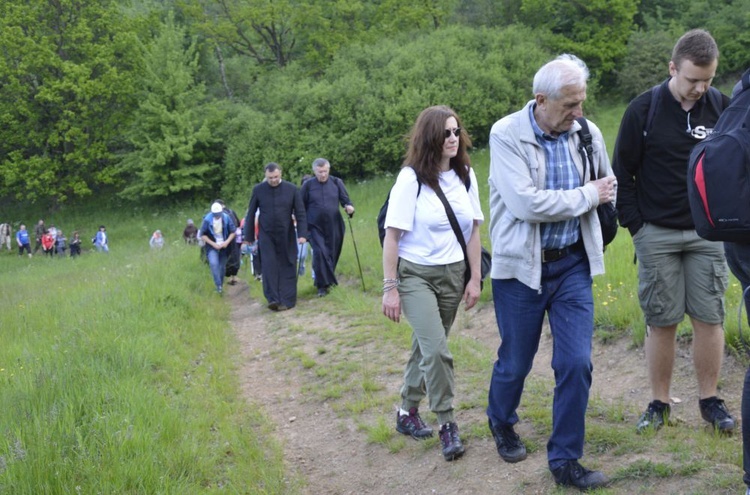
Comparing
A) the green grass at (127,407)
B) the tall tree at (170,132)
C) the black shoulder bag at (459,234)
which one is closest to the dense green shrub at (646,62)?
the tall tree at (170,132)

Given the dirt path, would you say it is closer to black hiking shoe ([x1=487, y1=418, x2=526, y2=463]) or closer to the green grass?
black hiking shoe ([x1=487, y1=418, x2=526, y2=463])

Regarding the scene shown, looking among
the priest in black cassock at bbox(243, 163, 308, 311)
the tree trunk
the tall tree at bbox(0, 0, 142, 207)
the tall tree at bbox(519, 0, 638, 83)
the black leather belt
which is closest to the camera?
the black leather belt

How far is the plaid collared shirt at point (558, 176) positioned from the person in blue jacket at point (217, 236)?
9804mm

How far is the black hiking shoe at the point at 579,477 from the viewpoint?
13.3ft

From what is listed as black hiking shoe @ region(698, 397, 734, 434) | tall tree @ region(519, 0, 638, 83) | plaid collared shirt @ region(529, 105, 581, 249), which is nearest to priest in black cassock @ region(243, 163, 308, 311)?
black hiking shoe @ region(698, 397, 734, 434)

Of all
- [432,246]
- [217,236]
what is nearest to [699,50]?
[432,246]

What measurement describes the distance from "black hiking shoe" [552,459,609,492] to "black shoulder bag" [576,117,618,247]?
3.98ft

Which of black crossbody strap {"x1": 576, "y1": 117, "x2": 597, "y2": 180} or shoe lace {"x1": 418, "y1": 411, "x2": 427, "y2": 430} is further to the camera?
shoe lace {"x1": 418, "y1": 411, "x2": 427, "y2": 430}

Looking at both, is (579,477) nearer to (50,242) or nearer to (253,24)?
(50,242)

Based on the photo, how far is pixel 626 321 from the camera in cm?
695

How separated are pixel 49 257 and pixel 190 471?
2736cm

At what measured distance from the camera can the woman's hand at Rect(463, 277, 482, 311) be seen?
5.04 meters

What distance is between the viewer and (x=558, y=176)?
4.18 metres

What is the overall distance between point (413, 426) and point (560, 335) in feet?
5.41
